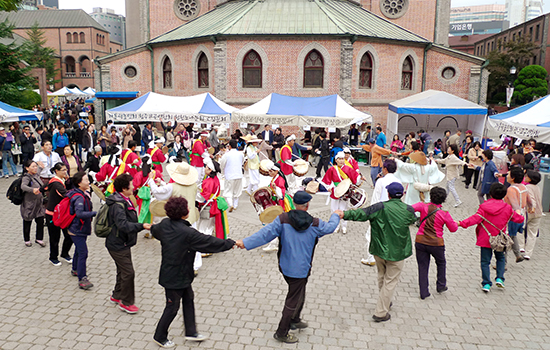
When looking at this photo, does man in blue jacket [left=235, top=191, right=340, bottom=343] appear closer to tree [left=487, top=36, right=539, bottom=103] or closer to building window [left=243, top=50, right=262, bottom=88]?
building window [left=243, top=50, right=262, bottom=88]

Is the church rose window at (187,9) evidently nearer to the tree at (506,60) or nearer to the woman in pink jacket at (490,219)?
the woman in pink jacket at (490,219)

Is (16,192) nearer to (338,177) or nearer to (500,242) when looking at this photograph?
(338,177)

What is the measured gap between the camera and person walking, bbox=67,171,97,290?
252 inches

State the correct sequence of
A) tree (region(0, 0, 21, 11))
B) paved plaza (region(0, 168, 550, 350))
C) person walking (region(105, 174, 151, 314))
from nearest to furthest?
paved plaza (region(0, 168, 550, 350)) < person walking (region(105, 174, 151, 314)) < tree (region(0, 0, 21, 11))

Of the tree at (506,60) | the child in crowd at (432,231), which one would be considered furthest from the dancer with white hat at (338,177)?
the tree at (506,60)

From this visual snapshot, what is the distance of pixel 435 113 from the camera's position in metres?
19.8

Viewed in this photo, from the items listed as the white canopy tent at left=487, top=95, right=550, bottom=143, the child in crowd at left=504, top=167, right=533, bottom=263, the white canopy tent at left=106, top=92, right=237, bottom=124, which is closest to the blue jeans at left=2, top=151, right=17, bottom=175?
the white canopy tent at left=106, top=92, right=237, bottom=124

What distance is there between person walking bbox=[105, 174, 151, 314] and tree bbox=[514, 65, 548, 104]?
45874 millimetres

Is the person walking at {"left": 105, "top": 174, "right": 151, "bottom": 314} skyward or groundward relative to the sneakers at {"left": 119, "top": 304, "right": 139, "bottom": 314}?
skyward

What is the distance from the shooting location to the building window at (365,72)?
2469 cm

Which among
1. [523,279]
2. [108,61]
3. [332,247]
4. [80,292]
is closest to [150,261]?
[80,292]

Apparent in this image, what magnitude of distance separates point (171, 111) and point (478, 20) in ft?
636

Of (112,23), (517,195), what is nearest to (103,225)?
Answer: (517,195)

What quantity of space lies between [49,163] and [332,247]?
692cm
